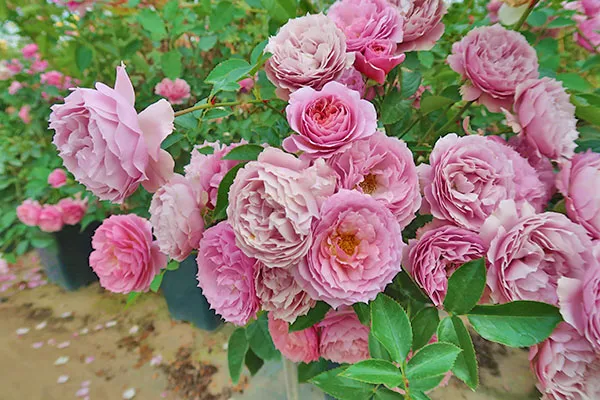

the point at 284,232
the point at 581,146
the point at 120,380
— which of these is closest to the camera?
the point at 284,232

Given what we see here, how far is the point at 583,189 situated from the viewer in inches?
9.5

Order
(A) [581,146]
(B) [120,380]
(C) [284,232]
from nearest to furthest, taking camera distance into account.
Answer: (C) [284,232] < (A) [581,146] < (B) [120,380]

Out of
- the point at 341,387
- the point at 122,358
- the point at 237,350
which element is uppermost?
the point at 341,387

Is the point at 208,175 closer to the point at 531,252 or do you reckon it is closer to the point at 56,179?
the point at 531,252

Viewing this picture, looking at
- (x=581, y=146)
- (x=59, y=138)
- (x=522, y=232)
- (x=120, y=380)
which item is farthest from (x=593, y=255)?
(x=120, y=380)

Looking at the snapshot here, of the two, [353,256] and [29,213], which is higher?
[353,256]

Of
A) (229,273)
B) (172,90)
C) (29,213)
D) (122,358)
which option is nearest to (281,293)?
(229,273)

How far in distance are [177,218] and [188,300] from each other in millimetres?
679

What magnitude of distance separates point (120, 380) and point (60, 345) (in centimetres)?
22

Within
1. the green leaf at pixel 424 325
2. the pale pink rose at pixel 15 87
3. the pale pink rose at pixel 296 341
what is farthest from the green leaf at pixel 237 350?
the pale pink rose at pixel 15 87

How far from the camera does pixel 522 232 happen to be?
21cm

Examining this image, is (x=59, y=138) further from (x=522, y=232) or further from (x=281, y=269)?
(x=522, y=232)

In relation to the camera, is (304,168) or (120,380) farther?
(120,380)

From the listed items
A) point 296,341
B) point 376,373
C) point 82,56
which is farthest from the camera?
point 82,56
